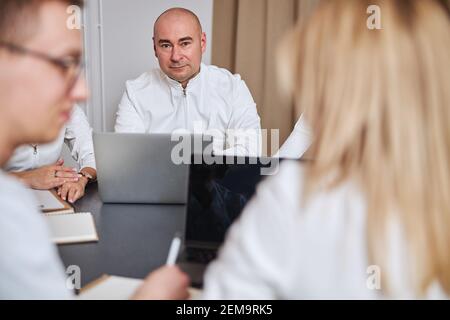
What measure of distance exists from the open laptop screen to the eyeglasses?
18.0 inches

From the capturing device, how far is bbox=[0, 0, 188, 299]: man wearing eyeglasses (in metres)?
0.64

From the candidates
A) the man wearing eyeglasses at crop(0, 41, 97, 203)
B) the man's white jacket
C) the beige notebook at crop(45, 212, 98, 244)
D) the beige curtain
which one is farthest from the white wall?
the beige notebook at crop(45, 212, 98, 244)

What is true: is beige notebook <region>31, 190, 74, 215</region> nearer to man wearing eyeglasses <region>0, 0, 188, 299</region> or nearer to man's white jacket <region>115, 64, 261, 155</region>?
man wearing eyeglasses <region>0, 0, 188, 299</region>

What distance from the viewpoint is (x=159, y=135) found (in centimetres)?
142

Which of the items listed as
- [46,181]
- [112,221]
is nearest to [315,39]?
[112,221]

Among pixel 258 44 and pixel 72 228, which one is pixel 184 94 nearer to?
pixel 258 44

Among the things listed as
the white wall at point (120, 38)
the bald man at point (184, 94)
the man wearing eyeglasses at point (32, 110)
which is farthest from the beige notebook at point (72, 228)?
the white wall at point (120, 38)

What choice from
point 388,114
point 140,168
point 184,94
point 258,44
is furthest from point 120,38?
point 388,114

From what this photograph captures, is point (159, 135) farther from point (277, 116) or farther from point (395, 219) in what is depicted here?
point (277, 116)

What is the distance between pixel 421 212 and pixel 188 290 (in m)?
0.46

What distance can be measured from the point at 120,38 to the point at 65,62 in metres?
2.40

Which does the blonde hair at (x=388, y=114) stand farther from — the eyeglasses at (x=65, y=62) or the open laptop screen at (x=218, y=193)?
the open laptop screen at (x=218, y=193)

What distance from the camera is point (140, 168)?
1459 millimetres

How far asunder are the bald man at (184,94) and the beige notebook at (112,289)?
147 centimetres
